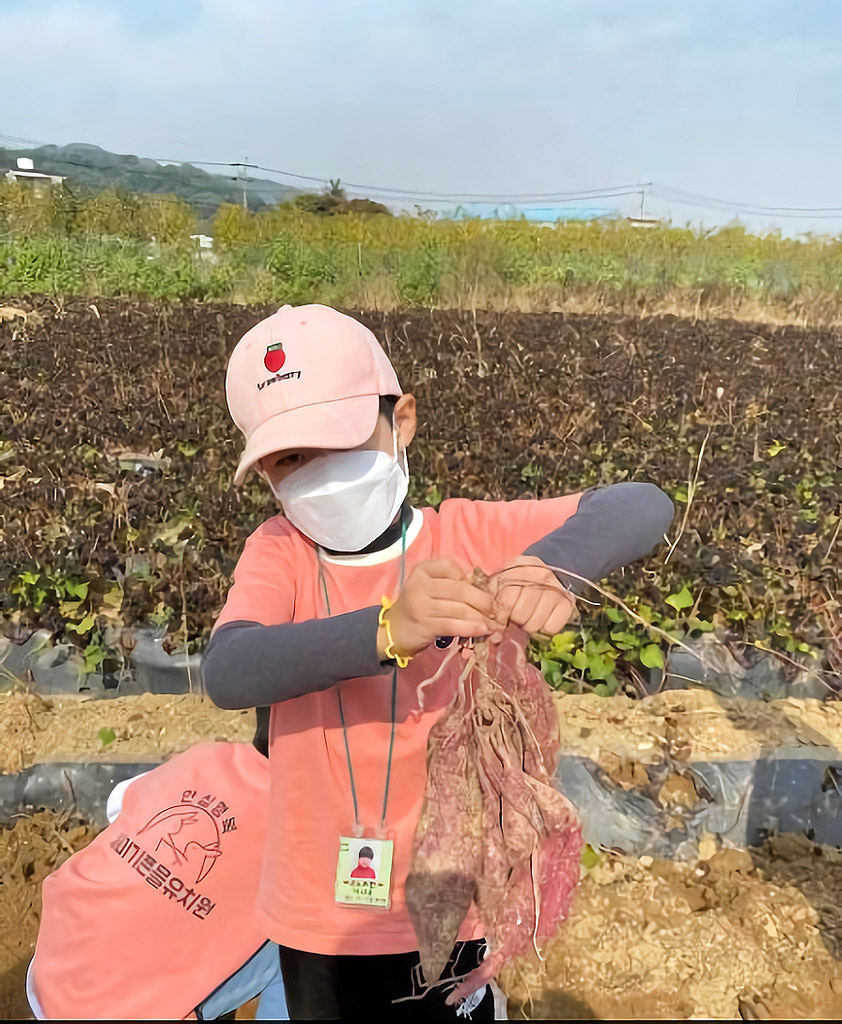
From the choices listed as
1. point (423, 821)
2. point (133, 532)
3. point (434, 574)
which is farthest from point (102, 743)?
point (434, 574)

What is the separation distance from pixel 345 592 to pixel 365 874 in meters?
0.44

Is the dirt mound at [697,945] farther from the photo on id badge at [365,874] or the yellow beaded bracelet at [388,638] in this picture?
the yellow beaded bracelet at [388,638]

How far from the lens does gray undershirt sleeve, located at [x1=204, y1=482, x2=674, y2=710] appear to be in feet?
3.20

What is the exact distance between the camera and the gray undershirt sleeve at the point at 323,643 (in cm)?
97

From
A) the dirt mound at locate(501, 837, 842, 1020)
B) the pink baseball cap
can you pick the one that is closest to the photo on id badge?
the pink baseball cap

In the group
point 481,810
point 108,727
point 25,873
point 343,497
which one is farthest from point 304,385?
point 25,873

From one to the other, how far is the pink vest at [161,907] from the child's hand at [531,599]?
71cm

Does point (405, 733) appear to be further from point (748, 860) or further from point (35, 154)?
point (35, 154)

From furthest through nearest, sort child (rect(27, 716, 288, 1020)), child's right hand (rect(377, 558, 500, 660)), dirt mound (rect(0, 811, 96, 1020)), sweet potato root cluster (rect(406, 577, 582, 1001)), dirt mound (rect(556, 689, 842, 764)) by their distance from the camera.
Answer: dirt mound (rect(556, 689, 842, 764)) → dirt mound (rect(0, 811, 96, 1020)) → child (rect(27, 716, 288, 1020)) → sweet potato root cluster (rect(406, 577, 582, 1001)) → child's right hand (rect(377, 558, 500, 660))

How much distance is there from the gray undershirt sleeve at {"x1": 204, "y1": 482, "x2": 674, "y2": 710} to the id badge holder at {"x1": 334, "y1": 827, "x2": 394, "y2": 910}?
1.03 feet

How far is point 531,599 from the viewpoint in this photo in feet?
3.17

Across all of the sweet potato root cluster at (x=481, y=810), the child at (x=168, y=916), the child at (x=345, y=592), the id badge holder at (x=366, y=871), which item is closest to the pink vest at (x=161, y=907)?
the child at (x=168, y=916)

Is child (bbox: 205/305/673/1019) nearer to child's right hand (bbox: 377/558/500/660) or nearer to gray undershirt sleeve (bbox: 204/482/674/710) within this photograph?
gray undershirt sleeve (bbox: 204/482/674/710)

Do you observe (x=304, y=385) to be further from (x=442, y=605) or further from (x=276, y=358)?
A: (x=442, y=605)
